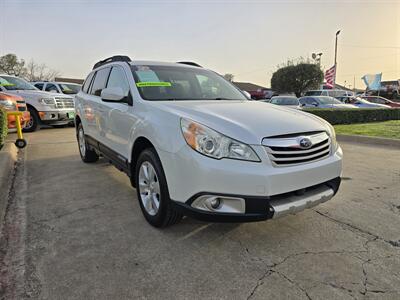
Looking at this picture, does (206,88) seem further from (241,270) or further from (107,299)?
(107,299)

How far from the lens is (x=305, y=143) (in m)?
2.57

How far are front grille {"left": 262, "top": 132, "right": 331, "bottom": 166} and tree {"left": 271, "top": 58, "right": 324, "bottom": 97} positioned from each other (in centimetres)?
3688

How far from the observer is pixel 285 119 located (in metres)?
2.80

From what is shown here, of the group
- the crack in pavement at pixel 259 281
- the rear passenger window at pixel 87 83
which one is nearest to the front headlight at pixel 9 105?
the rear passenger window at pixel 87 83

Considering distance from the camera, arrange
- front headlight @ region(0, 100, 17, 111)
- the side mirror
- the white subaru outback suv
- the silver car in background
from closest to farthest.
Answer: the white subaru outback suv → the side mirror → front headlight @ region(0, 100, 17, 111) → the silver car in background

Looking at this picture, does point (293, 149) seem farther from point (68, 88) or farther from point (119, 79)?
point (68, 88)

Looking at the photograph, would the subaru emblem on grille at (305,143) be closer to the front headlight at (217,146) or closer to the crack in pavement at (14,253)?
the front headlight at (217,146)

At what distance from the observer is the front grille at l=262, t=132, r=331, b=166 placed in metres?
2.42

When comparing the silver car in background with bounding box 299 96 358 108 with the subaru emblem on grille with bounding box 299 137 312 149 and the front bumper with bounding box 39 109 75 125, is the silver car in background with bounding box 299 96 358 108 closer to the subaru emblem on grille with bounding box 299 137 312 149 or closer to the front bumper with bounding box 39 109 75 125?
the front bumper with bounding box 39 109 75 125

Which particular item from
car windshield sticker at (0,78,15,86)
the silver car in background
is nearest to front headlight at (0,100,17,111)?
car windshield sticker at (0,78,15,86)

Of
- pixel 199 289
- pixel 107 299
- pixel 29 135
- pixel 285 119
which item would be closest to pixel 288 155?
pixel 285 119

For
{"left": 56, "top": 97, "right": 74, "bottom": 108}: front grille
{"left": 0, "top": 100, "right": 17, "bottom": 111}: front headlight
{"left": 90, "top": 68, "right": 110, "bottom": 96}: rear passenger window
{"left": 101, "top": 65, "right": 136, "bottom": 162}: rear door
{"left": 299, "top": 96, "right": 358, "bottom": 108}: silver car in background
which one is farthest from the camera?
{"left": 299, "top": 96, "right": 358, "bottom": 108}: silver car in background

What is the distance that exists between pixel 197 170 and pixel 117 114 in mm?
1817

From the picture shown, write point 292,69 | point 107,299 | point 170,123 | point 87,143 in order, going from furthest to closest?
point 292,69, point 87,143, point 170,123, point 107,299
